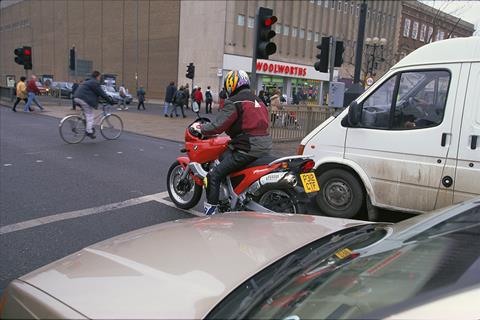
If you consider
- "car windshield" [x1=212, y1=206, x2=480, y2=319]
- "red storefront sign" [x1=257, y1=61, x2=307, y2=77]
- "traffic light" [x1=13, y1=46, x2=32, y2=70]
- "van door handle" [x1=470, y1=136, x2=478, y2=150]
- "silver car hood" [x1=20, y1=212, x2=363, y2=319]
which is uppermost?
"red storefront sign" [x1=257, y1=61, x2=307, y2=77]

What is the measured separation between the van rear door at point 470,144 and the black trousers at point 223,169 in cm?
235

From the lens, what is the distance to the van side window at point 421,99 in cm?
488

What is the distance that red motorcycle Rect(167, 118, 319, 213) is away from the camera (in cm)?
465

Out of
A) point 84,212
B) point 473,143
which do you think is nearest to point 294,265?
point 473,143

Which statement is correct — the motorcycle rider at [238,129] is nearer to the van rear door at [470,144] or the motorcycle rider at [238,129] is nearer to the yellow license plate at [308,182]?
the yellow license plate at [308,182]

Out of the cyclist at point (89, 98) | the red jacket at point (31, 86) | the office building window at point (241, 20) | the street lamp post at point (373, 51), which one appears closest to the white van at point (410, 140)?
the cyclist at point (89, 98)

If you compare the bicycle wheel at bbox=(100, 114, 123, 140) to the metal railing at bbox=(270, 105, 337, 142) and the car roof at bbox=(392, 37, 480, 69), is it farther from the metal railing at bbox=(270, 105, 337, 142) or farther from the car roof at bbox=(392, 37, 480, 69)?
the car roof at bbox=(392, 37, 480, 69)

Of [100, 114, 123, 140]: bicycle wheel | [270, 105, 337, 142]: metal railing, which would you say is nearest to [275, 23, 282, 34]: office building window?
[270, 105, 337, 142]: metal railing

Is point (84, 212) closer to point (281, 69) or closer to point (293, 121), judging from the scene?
point (293, 121)

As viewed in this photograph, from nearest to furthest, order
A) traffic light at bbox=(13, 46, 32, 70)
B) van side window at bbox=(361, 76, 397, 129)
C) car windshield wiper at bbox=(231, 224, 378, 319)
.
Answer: car windshield wiper at bbox=(231, 224, 378, 319)
van side window at bbox=(361, 76, 397, 129)
traffic light at bbox=(13, 46, 32, 70)

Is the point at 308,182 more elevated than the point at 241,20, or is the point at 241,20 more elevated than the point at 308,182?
the point at 241,20

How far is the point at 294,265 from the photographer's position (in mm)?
1924

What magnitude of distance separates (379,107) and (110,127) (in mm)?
9170

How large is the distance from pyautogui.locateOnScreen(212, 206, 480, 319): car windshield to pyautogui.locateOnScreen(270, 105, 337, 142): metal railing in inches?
446
